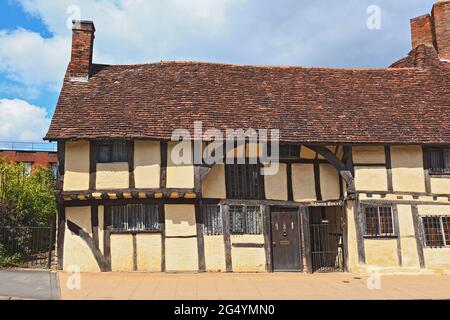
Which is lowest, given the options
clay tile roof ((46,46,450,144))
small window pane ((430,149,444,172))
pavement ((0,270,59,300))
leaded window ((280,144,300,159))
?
pavement ((0,270,59,300))

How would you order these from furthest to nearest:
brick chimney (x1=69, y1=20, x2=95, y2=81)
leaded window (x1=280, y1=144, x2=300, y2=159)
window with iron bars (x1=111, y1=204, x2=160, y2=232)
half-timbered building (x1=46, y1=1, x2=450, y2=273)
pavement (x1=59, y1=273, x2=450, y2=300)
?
1. brick chimney (x1=69, y1=20, x2=95, y2=81)
2. leaded window (x1=280, y1=144, x2=300, y2=159)
3. window with iron bars (x1=111, y1=204, x2=160, y2=232)
4. half-timbered building (x1=46, y1=1, x2=450, y2=273)
5. pavement (x1=59, y1=273, x2=450, y2=300)

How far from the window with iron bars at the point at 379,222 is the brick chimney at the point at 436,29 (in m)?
8.15

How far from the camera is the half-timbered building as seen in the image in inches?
482

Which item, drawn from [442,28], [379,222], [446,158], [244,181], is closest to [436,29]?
[442,28]

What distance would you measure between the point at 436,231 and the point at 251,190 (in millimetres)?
5925

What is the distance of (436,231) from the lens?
12633 millimetres

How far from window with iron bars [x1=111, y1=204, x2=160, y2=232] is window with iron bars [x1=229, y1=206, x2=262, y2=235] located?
238 centimetres

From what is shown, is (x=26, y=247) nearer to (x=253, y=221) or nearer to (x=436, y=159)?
(x=253, y=221)

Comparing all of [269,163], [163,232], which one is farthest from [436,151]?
[163,232]

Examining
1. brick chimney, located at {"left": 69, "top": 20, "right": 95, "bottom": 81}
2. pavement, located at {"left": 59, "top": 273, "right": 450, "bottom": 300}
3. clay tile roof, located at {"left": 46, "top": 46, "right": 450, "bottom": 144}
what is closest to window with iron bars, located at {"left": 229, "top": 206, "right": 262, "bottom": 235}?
pavement, located at {"left": 59, "top": 273, "right": 450, "bottom": 300}

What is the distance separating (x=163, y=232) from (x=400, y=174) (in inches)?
301

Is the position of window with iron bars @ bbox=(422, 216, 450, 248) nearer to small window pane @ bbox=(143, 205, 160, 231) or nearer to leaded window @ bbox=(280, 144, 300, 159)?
leaded window @ bbox=(280, 144, 300, 159)

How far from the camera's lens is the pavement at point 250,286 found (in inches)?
342
